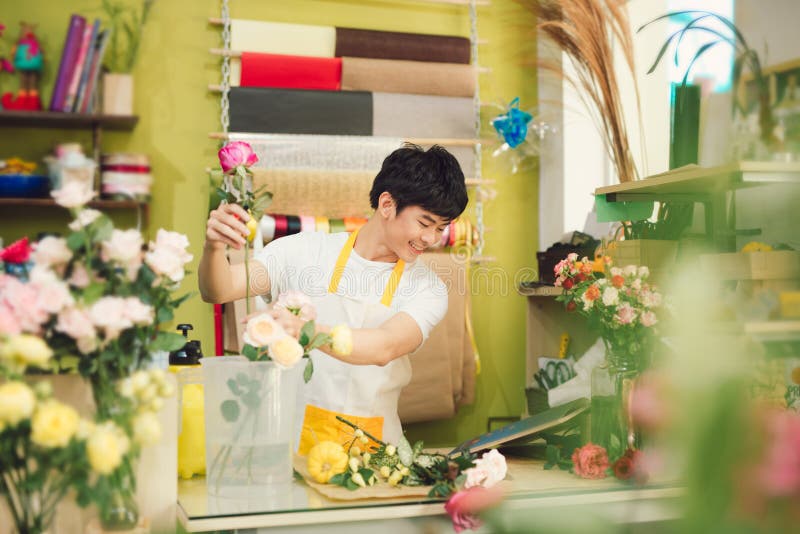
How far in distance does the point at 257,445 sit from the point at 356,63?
88.9 inches

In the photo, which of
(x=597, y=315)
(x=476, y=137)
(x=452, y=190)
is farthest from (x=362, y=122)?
(x=597, y=315)

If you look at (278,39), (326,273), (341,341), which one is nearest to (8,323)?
(341,341)

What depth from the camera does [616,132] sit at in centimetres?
269

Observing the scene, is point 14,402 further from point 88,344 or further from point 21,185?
point 21,185

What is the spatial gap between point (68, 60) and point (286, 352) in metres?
2.18

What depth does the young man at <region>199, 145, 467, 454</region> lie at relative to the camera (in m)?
1.82

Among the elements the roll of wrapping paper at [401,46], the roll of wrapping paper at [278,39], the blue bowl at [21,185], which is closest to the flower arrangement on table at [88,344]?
the blue bowl at [21,185]

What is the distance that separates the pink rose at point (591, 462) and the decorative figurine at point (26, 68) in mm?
2373

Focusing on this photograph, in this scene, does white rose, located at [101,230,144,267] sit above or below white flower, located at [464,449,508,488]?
above

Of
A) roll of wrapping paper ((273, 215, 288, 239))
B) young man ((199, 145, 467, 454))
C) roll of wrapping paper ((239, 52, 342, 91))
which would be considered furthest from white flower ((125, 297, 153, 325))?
roll of wrapping paper ((239, 52, 342, 91))

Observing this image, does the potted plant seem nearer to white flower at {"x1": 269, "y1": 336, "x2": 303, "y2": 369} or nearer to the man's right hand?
the man's right hand

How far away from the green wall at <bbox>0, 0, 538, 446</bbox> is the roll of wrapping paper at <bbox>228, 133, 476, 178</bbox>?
265 mm

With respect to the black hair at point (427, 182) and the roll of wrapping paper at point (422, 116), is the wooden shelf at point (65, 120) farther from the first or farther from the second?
the black hair at point (427, 182)

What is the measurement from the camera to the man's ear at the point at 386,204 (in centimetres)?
190
